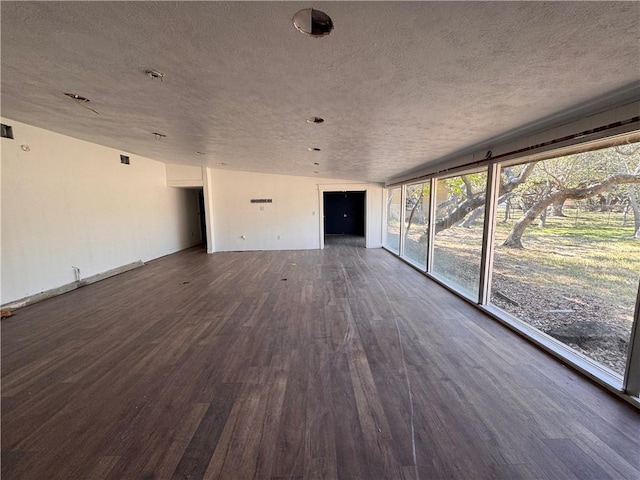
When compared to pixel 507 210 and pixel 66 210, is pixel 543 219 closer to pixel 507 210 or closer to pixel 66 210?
pixel 507 210

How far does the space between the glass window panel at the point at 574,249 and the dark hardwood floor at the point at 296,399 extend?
477 mm

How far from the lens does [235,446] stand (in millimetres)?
1613

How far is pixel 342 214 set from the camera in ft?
42.9

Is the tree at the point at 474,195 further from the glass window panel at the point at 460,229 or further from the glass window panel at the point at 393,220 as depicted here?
the glass window panel at the point at 393,220

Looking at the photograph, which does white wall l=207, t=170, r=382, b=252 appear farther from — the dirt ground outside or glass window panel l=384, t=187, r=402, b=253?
the dirt ground outside

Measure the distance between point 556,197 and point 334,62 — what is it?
9.12 ft

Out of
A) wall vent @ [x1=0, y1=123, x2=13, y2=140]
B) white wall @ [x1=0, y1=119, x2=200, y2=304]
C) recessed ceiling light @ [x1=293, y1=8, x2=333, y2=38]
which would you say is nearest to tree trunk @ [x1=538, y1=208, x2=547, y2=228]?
recessed ceiling light @ [x1=293, y1=8, x2=333, y2=38]

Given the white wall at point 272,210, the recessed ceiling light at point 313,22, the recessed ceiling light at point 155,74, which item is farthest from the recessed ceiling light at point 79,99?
the white wall at point 272,210

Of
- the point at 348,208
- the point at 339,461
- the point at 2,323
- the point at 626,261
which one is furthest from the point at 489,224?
the point at 348,208

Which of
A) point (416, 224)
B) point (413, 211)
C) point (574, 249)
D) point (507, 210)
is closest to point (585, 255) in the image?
point (574, 249)

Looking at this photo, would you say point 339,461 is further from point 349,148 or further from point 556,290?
point 349,148

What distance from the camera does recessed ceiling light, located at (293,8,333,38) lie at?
128 centimetres

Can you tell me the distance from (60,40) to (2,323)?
3833mm

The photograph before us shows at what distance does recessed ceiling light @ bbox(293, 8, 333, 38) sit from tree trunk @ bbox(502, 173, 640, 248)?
2.61 metres
